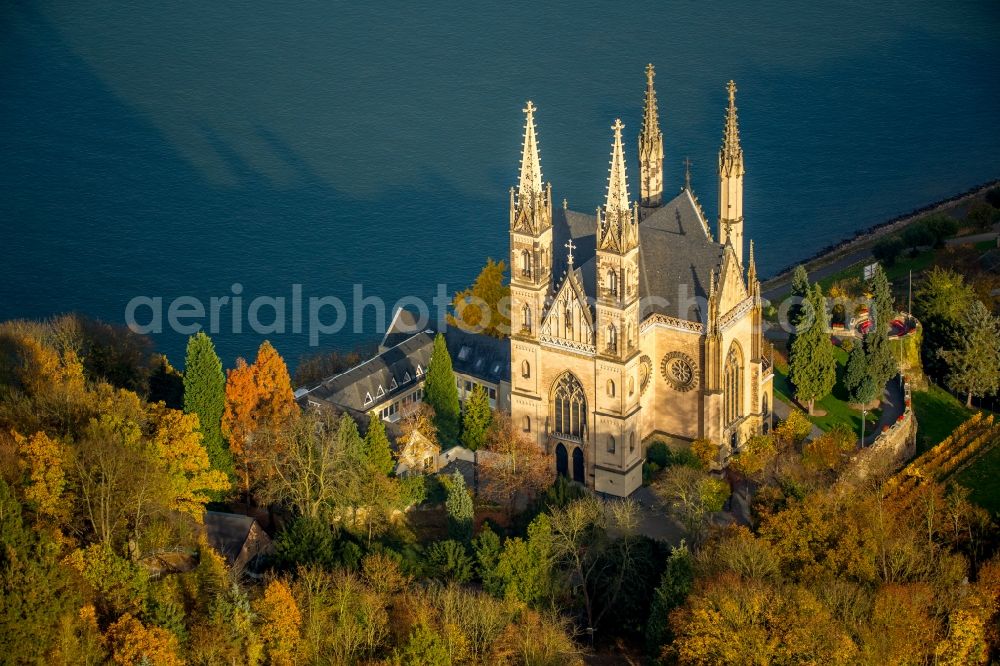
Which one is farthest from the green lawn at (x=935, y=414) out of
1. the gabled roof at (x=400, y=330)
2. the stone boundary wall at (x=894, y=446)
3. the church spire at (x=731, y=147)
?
the gabled roof at (x=400, y=330)

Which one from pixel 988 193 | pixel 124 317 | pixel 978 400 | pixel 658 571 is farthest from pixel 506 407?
pixel 988 193

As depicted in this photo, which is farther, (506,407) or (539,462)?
(506,407)

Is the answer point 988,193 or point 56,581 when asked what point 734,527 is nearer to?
point 56,581

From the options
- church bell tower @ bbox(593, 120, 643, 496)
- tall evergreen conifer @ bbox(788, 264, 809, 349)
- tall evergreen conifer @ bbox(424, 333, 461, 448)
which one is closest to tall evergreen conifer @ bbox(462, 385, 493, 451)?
tall evergreen conifer @ bbox(424, 333, 461, 448)

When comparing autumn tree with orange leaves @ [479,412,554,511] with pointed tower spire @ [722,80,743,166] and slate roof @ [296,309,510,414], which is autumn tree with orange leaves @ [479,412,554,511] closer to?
slate roof @ [296,309,510,414]

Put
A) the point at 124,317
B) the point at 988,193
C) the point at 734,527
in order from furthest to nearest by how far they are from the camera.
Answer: the point at 988,193 < the point at 124,317 < the point at 734,527

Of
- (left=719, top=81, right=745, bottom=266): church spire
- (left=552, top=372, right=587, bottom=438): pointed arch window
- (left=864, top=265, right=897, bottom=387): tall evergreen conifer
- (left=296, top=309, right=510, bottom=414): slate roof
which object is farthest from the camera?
(left=864, top=265, right=897, bottom=387): tall evergreen conifer

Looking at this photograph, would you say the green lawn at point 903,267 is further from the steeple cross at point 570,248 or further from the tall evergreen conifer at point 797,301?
the steeple cross at point 570,248

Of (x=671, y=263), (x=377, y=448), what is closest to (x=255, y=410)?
(x=377, y=448)

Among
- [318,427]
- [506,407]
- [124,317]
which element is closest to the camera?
[318,427]
